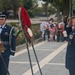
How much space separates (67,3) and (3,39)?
31.9 meters

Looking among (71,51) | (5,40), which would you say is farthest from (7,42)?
(71,51)

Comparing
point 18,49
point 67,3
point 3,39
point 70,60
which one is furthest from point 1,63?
point 67,3

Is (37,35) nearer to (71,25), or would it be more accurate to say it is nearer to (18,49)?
(18,49)

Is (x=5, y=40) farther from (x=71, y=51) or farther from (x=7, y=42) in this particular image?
(x=71, y=51)

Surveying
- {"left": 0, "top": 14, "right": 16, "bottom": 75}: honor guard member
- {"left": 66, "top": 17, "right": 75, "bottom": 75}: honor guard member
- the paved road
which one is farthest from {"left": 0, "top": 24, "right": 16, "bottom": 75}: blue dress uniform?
the paved road

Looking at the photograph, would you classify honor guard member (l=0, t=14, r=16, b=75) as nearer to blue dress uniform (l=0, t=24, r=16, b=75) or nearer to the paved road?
blue dress uniform (l=0, t=24, r=16, b=75)

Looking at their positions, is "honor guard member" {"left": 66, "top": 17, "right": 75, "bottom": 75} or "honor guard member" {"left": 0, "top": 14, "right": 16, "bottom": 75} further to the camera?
"honor guard member" {"left": 0, "top": 14, "right": 16, "bottom": 75}

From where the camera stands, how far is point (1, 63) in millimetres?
7535

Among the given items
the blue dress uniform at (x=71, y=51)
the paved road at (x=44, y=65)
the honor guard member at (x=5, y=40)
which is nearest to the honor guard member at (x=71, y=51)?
the blue dress uniform at (x=71, y=51)

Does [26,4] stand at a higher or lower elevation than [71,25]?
lower

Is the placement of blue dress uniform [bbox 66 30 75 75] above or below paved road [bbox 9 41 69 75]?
above

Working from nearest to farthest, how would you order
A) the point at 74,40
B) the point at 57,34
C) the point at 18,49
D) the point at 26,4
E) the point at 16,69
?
the point at 74,40, the point at 16,69, the point at 18,49, the point at 57,34, the point at 26,4

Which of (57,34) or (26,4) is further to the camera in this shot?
(26,4)

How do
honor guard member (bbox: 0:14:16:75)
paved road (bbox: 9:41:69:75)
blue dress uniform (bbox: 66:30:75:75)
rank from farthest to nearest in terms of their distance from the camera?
paved road (bbox: 9:41:69:75) < honor guard member (bbox: 0:14:16:75) < blue dress uniform (bbox: 66:30:75:75)
